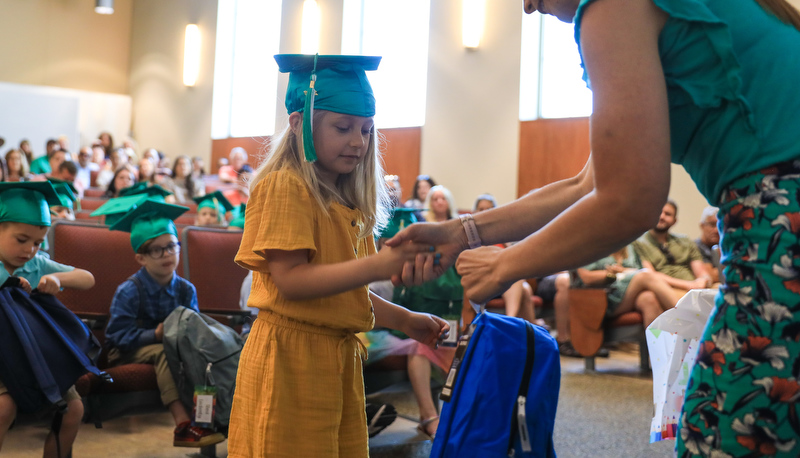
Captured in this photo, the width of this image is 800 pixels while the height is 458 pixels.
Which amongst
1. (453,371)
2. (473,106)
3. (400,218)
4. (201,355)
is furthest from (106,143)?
(453,371)

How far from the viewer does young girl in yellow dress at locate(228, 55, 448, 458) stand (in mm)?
1477

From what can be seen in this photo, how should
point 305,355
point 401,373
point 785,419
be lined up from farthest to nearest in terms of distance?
1. point 401,373
2. point 305,355
3. point 785,419

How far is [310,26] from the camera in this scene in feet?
40.9

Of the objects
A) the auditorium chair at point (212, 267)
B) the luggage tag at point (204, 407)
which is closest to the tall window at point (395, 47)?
the auditorium chair at point (212, 267)

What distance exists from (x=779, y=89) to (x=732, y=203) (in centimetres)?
16

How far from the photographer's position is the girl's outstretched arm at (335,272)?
4.56 feet

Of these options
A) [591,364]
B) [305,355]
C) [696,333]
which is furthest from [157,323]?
[591,364]

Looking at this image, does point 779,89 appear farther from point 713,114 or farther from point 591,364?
point 591,364

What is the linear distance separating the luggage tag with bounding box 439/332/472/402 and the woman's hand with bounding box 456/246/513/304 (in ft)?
1.76

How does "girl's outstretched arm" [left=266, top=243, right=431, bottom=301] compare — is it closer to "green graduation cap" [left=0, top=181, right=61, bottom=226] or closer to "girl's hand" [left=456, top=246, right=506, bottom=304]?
"girl's hand" [left=456, top=246, right=506, bottom=304]

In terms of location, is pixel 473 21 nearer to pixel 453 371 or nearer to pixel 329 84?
pixel 329 84

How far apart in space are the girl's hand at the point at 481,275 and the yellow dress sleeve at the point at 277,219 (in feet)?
1.41

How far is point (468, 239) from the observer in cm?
143

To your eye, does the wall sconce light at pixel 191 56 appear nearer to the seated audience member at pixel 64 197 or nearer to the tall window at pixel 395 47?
the tall window at pixel 395 47
